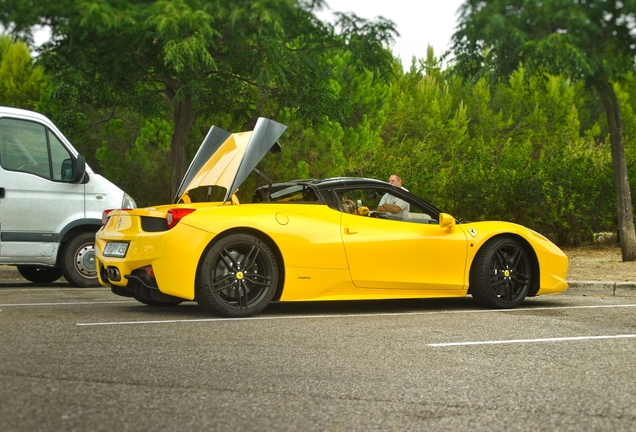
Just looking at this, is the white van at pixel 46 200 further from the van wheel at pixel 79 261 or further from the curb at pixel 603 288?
the curb at pixel 603 288

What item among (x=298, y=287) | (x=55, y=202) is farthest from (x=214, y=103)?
(x=298, y=287)

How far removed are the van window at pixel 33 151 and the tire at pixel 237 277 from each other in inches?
180

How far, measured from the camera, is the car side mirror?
8.91 meters

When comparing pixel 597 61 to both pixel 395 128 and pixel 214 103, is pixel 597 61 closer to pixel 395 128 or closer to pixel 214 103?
pixel 214 103

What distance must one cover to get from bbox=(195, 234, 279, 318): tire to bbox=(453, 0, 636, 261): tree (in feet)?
18.0

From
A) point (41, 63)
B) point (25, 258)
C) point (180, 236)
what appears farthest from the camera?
point (41, 63)

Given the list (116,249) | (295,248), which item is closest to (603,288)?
(295,248)

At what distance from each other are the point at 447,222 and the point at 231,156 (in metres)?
2.27

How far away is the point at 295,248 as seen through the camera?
8.22 metres

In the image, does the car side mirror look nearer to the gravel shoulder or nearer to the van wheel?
the gravel shoulder

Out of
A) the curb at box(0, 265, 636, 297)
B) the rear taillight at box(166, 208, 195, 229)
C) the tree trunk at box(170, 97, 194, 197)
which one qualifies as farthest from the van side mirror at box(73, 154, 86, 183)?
the curb at box(0, 265, 636, 297)

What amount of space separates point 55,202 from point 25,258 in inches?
32.5

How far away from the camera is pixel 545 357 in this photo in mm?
6121

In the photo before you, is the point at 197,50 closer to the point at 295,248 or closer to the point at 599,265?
the point at 295,248
